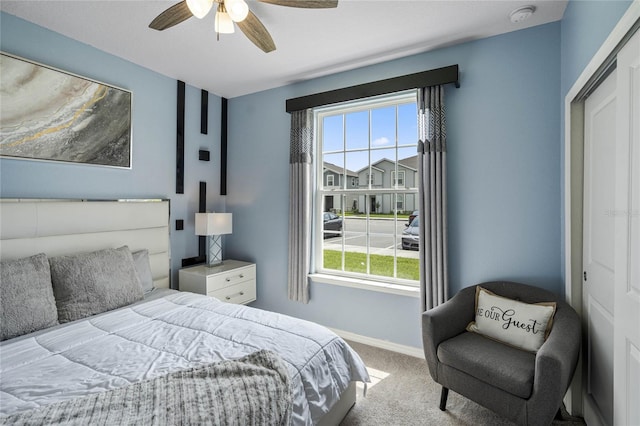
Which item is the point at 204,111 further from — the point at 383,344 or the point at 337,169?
the point at 383,344

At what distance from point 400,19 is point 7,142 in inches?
116

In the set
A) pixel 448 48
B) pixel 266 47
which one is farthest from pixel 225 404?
pixel 448 48

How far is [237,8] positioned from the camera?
5.19 feet

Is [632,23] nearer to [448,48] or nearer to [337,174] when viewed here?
[448,48]

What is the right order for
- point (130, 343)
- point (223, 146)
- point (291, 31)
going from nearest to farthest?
point (130, 343), point (291, 31), point (223, 146)

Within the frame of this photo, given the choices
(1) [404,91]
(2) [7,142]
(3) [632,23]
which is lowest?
(2) [7,142]

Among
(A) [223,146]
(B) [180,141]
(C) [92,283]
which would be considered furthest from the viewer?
(A) [223,146]

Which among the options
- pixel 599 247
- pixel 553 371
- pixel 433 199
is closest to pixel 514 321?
pixel 553 371

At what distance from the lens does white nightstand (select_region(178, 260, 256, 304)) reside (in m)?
3.02

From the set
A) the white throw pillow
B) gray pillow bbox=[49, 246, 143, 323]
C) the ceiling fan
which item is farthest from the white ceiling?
the white throw pillow

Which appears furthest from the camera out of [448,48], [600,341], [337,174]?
[337,174]

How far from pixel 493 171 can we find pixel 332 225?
1604mm

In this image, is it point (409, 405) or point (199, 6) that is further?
point (409, 405)

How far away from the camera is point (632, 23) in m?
1.14
